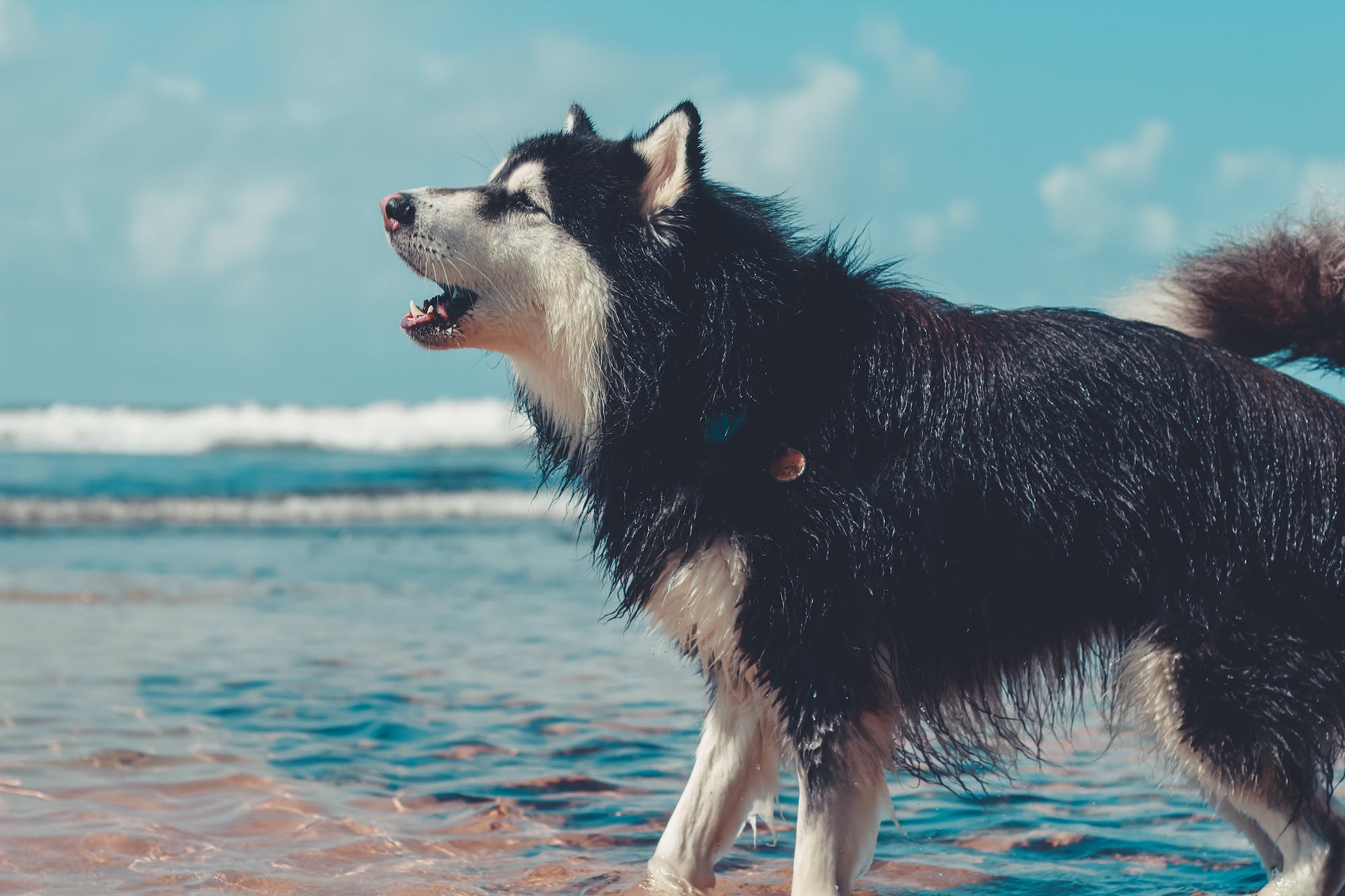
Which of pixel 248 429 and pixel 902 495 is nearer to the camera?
pixel 902 495

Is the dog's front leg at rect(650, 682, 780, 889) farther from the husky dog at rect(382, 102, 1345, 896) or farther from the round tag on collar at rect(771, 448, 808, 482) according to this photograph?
the round tag on collar at rect(771, 448, 808, 482)

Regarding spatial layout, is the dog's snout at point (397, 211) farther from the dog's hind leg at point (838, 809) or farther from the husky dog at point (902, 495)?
the dog's hind leg at point (838, 809)

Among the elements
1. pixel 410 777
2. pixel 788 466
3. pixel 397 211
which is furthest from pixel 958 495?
pixel 410 777

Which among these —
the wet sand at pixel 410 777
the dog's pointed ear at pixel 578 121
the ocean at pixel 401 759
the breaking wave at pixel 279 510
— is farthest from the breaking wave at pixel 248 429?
the dog's pointed ear at pixel 578 121

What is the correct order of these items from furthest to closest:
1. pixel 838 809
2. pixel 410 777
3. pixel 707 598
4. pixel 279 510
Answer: pixel 279 510 → pixel 410 777 → pixel 707 598 → pixel 838 809

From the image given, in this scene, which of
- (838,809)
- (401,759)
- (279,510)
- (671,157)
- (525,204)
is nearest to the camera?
(838,809)

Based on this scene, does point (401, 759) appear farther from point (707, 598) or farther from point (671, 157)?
point (671, 157)

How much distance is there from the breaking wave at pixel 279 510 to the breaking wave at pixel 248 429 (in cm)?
675

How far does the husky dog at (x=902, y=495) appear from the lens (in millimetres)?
3131

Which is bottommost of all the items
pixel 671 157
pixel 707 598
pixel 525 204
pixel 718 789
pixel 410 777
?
pixel 410 777

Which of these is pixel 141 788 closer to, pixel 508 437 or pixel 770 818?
pixel 770 818

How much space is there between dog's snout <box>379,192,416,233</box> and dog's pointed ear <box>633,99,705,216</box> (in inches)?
25.3

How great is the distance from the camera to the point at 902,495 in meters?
3.15

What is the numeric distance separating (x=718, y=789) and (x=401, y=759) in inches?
77.2
